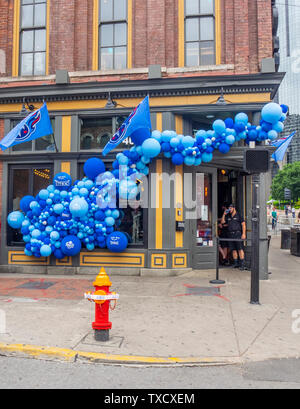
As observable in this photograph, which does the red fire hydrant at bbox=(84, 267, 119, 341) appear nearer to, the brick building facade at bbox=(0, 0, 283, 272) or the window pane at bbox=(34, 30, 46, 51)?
the brick building facade at bbox=(0, 0, 283, 272)

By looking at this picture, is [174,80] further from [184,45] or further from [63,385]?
[63,385]

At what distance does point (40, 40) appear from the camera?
10.8 meters

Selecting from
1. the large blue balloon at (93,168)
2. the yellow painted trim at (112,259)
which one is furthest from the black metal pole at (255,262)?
the large blue balloon at (93,168)

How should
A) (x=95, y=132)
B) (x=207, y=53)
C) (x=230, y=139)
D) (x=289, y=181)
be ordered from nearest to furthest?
1. (x=230, y=139)
2. (x=207, y=53)
3. (x=95, y=132)
4. (x=289, y=181)

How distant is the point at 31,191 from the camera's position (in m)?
10.4

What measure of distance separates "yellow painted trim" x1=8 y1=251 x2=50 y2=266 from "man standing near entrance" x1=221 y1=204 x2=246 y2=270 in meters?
5.46

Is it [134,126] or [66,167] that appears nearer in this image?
[134,126]

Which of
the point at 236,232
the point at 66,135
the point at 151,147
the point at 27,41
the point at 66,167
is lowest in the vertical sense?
the point at 236,232

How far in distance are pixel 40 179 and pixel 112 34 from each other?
4888mm

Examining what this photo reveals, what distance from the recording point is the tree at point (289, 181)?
5862cm

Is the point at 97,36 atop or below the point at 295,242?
atop

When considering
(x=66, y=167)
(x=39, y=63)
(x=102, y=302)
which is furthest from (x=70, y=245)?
(x=39, y=63)

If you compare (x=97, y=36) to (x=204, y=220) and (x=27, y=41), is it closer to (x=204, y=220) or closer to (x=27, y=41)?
(x=27, y=41)

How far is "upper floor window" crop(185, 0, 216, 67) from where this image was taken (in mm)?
10062
